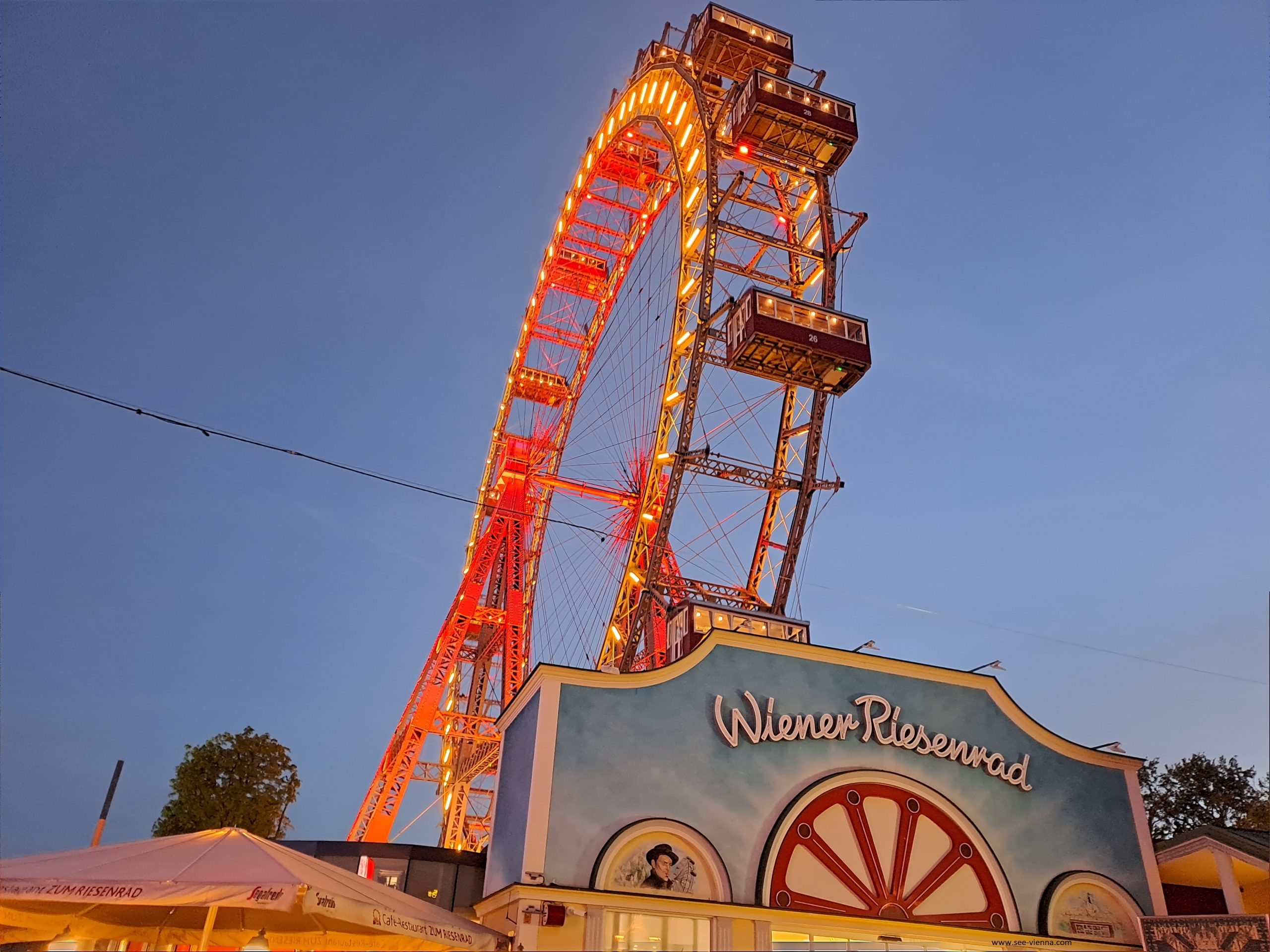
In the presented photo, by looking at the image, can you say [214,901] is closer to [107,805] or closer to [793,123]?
[107,805]

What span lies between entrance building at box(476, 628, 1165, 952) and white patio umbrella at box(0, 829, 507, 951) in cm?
172

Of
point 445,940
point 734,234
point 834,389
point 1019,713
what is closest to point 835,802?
point 1019,713

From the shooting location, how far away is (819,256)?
23.8 metres

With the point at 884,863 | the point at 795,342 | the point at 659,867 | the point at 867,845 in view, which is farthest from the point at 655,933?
the point at 795,342

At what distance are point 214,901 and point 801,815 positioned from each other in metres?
7.88

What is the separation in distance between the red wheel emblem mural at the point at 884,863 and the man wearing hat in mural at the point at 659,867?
143 cm

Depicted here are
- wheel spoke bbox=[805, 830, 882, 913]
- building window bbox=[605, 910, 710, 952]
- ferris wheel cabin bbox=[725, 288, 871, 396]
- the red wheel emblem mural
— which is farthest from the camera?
ferris wheel cabin bbox=[725, 288, 871, 396]

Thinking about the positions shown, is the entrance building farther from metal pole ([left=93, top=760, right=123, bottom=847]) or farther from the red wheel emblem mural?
metal pole ([left=93, top=760, right=123, bottom=847])

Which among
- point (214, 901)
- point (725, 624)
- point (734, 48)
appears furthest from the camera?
point (734, 48)

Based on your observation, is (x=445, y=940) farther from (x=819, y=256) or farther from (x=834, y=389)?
(x=819, y=256)

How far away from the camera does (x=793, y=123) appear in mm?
23047

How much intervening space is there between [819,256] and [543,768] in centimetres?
1600

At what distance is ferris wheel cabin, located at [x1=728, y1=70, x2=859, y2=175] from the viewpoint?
22750mm

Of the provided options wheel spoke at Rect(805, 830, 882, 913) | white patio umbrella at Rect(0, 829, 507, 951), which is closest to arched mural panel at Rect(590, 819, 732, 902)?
wheel spoke at Rect(805, 830, 882, 913)
